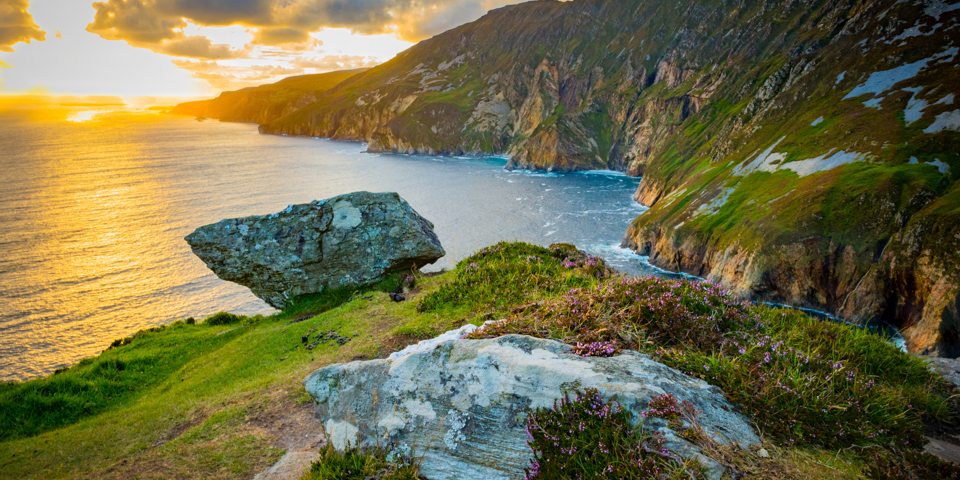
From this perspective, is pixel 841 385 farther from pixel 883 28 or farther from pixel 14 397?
pixel 883 28

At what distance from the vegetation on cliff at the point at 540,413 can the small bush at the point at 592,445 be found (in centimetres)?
12

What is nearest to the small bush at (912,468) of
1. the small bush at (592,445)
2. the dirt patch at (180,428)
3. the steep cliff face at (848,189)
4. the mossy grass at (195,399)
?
the small bush at (592,445)

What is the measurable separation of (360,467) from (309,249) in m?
14.1

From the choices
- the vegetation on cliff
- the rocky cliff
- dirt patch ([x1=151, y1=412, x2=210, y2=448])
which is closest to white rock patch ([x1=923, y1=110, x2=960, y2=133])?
the rocky cliff

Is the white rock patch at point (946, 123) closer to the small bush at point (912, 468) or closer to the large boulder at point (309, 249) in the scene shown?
the large boulder at point (309, 249)

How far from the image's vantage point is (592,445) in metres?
3.91

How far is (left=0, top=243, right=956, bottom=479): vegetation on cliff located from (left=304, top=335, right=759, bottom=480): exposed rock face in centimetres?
30

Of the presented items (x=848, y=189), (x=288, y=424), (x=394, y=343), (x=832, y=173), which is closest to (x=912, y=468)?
(x=288, y=424)

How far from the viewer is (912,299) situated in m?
35.4

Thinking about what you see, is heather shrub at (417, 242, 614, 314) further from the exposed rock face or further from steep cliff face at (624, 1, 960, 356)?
steep cliff face at (624, 1, 960, 356)

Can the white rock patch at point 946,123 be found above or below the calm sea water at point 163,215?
above

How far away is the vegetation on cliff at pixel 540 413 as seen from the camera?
161 inches

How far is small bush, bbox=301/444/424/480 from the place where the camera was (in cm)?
455

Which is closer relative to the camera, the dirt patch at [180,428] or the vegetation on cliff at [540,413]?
the vegetation on cliff at [540,413]
